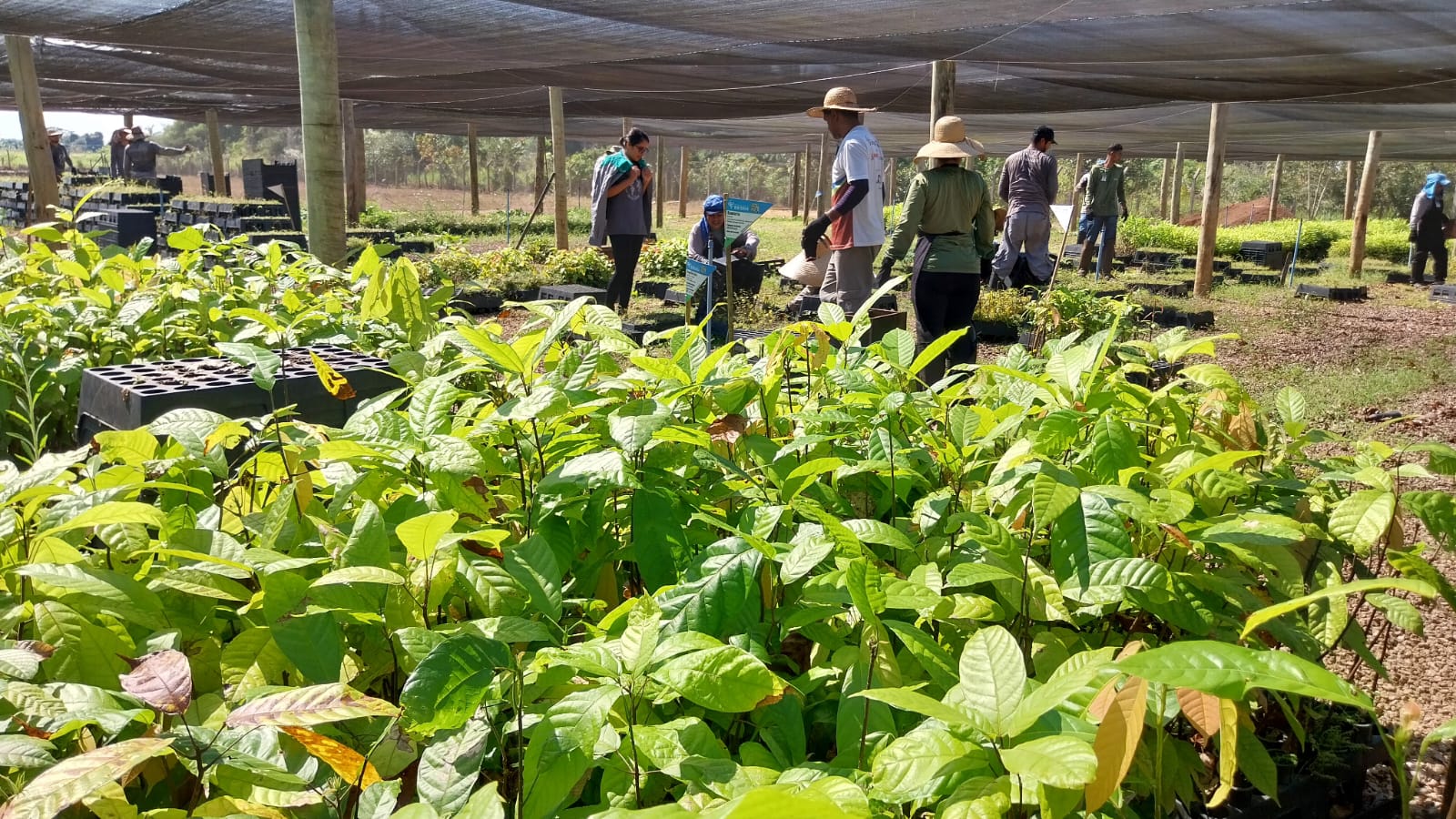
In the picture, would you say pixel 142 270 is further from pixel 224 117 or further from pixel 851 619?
pixel 224 117

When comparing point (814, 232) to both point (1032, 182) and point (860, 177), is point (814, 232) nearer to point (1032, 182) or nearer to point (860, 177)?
point (860, 177)

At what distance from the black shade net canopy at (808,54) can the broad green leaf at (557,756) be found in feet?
19.5

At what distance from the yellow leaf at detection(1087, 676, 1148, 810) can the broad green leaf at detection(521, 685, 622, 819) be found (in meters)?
0.38

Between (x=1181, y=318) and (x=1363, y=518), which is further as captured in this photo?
(x=1181, y=318)

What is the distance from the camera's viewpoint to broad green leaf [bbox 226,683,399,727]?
79 centimetres

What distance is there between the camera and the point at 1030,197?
923 centimetres

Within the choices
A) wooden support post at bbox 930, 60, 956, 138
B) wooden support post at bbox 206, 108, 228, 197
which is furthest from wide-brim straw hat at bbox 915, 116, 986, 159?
wooden support post at bbox 206, 108, 228, 197

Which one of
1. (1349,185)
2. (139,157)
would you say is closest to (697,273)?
(139,157)

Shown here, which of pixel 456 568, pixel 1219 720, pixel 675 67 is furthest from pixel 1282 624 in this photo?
pixel 675 67

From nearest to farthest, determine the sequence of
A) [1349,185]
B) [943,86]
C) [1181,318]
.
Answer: [943,86] → [1181,318] → [1349,185]

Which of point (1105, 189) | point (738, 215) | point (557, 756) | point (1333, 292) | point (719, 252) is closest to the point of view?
point (557, 756)

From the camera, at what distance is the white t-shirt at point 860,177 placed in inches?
218

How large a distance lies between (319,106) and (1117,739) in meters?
3.77

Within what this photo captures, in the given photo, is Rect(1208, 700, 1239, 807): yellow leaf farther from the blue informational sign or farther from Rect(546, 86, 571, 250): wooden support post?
Rect(546, 86, 571, 250): wooden support post
